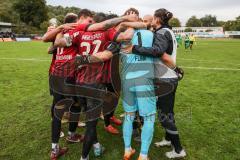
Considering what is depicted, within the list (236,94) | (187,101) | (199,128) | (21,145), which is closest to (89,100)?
(21,145)

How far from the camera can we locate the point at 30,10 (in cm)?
9975

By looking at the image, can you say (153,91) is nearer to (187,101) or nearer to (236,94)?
(187,101)

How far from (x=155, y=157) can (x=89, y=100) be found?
1392 millimetres

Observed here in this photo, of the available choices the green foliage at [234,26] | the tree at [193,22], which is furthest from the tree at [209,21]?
the green foliage at [234,26]

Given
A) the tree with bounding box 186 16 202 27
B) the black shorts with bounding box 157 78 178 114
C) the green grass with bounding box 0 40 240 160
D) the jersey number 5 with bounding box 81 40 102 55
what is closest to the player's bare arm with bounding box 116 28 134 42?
the jersey number 5 with bounding box 81 40 102 55

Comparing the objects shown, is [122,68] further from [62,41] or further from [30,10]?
[30,10]

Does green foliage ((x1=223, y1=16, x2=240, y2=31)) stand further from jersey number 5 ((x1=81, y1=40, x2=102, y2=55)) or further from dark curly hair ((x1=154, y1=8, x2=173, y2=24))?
jersey number 5 ((x1=81, y1=40, x2=102, y2=55))

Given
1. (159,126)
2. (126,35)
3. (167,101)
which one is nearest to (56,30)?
(126,35)

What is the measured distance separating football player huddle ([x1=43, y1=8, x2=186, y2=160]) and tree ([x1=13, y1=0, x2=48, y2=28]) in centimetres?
9782

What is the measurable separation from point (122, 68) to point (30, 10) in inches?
3976

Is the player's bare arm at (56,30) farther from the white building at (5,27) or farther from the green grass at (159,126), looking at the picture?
the white building at (5,27)

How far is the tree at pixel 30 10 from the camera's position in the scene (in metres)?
98.8

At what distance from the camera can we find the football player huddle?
441 cm

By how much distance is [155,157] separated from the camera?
16.7ft
